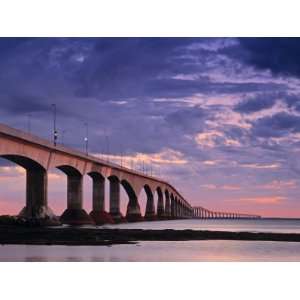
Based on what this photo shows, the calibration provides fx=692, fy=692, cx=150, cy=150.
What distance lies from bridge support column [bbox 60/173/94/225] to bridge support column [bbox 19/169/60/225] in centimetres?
1095

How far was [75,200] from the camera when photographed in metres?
69.5

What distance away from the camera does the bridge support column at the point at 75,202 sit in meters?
68.3

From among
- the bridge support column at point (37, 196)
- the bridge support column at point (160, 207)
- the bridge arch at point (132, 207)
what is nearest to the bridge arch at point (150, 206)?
the bridge support column at point (160, 207)

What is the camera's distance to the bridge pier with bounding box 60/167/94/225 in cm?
6819

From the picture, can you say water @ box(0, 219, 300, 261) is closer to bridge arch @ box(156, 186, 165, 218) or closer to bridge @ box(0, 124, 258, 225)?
bridge @ box(0, 124, 258, 225)

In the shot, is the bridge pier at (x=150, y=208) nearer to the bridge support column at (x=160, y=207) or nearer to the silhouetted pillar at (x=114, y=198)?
the bridge support column at (x=160, y=207)

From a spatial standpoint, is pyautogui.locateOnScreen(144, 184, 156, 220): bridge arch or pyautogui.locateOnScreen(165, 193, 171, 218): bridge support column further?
pyautogui.locateOnScreen(165, 193, 171, 218): bridge support column

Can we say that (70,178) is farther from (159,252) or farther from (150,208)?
(150,208)

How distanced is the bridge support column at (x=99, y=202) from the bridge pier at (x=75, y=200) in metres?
8.00

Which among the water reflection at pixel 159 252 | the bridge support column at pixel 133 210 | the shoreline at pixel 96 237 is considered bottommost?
the water reflection at pixel 159 252

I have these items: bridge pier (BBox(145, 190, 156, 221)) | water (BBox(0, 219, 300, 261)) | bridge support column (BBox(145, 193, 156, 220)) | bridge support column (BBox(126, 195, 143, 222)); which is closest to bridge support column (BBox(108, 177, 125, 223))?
bridge support column (BBox(126, 195, 143, 222))
